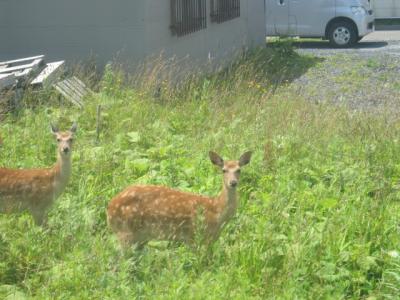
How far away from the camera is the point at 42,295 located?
18.4 ft

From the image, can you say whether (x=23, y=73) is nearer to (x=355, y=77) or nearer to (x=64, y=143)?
(x=64, y=143)

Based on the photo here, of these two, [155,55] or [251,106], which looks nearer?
[251,106]

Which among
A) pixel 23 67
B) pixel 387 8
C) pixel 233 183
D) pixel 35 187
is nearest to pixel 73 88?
pixel 23 67

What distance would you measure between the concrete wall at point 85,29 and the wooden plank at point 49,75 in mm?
1124

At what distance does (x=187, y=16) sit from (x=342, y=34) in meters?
12.4

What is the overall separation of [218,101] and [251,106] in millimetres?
524

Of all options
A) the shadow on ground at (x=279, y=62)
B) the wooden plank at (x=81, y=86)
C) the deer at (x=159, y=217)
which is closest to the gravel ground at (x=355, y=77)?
the shadow on ground at (x=279, y=62)

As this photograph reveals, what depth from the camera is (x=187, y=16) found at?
661 inches

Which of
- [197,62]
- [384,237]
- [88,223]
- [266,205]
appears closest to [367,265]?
[384,237]

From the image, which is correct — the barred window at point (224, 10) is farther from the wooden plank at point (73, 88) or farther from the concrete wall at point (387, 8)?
the concrete wall at point (387, 8)

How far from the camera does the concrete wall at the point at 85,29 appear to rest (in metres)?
14.1

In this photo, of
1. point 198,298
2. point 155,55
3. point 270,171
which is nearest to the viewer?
point 198,298

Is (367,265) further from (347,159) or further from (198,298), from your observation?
(347,159)

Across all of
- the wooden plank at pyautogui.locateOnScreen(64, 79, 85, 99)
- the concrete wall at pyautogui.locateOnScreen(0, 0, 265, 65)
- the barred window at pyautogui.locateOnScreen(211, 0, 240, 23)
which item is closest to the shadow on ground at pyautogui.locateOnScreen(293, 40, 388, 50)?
the barred window at pyautogui.locateOnScreen(211, 0, 240, 23)
